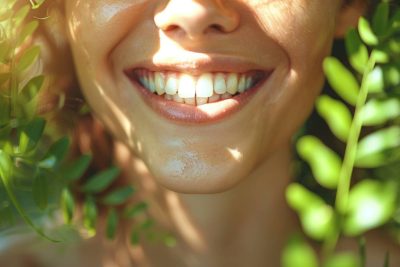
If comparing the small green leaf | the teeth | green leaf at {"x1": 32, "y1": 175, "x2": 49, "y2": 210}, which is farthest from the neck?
green leaf at {"x1": 32, "y1": 175, "x2": 49, "y2": 210}

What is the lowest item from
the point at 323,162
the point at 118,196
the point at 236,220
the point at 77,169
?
the point at 236,220

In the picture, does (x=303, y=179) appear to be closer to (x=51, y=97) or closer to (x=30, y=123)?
(x=51, y=97)

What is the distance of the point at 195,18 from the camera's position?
3.20 ft

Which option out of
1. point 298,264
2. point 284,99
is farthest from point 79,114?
point 298,264

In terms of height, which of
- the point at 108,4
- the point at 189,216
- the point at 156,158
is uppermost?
the point at 108,4

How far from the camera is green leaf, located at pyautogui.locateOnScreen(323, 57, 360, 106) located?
645mm

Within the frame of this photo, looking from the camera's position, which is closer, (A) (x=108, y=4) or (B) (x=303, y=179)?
(A) (x=108, y=4)

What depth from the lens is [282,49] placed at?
1084mm

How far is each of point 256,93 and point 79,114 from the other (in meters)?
0.58

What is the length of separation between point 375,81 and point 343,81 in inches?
1.3

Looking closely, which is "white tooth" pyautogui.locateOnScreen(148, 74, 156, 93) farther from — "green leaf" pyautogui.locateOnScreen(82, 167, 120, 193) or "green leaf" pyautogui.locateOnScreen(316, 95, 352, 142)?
"green leaf" pyautogui.locateOnScreen(316, 95, 352, 142)

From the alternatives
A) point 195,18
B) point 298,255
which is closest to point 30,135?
point 195,18

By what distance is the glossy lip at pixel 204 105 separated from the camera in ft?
3.54

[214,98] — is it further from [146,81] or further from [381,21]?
[381,21]
